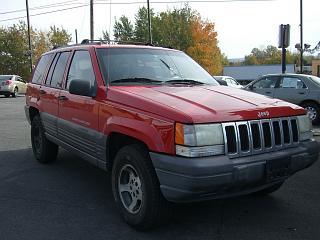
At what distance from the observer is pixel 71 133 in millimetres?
5836

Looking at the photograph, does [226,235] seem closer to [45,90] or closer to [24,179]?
[24,179]

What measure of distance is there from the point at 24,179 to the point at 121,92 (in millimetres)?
2575

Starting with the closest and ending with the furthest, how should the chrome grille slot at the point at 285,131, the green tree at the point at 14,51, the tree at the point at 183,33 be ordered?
1. the chrome grille slot at the point at 285,131
2. the green tree at the point at 14,51
3. the tree at the point at 183,33

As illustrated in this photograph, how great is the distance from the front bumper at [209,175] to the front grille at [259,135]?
78 millimetres

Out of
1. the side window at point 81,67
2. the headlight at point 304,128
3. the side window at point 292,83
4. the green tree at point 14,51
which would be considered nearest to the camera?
the headlight at point 304,128

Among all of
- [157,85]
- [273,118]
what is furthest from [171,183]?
[157,85]

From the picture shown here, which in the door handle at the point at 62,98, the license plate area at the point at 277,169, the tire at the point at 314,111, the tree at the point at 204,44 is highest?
the tree at the point at 204,44

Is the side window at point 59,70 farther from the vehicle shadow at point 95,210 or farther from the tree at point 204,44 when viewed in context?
the tree at point 204,44

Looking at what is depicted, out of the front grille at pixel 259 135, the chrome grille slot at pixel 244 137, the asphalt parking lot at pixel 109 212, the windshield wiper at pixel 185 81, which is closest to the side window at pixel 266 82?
the asphalt parking lot at pixel 109 212

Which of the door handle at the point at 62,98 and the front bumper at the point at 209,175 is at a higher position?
the door handle at the point at 62,98

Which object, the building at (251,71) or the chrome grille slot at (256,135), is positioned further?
the building at (251,71)

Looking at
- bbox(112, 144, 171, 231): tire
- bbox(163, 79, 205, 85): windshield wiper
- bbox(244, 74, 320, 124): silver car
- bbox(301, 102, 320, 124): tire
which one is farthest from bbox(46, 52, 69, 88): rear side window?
bbox(301, 102, 320, 124): tire

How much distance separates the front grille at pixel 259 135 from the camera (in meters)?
4.04

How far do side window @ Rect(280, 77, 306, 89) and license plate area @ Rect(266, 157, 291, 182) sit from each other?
30.5 ft
